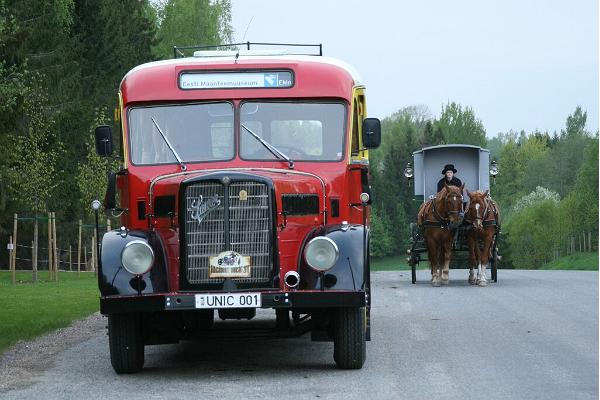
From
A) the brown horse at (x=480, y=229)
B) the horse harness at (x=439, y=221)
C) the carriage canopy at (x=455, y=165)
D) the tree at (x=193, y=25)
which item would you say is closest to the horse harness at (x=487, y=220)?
the brown horse at (x=480, y=229)

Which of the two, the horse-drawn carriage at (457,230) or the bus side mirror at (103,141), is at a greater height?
the bus side mirror at (103,141)

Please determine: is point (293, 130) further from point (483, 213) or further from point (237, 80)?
point (483, 213)

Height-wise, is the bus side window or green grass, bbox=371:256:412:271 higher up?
the bus side window

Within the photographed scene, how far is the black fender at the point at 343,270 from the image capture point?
11922mm

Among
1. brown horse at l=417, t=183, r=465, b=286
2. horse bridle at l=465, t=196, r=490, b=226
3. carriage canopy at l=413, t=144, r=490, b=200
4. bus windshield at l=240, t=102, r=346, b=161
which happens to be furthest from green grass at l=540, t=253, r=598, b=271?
bus windshield at l=240, t=102, r=346, b=161

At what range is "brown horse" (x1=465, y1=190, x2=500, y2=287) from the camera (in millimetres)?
26906

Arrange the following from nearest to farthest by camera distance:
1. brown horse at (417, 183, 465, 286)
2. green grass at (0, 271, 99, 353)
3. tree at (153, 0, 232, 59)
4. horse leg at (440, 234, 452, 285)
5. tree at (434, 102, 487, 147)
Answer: green grass at (0, 271, 99, 353) < brown horse at (417, 183, 465, 286) < horse leg at (440, 234, 452, 285) < tree at (153, 0, 232, 59) < tree at (434, 102, 487, 147)

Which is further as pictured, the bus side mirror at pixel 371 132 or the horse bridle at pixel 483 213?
the horse bridle at pixel 483 213

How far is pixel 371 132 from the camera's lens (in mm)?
13445

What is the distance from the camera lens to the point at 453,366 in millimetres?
12273

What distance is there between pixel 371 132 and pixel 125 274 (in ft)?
9.71

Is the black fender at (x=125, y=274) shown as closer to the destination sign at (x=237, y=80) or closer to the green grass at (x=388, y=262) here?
the destination sign at (x=237, y=80)

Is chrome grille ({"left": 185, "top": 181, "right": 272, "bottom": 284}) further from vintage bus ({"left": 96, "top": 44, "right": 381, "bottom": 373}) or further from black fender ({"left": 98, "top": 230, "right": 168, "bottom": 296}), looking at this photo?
black fender ({"left": 98, "top": 230, "right": 168, "bottom": 296})

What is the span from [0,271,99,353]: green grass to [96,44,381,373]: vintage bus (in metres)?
3.05
